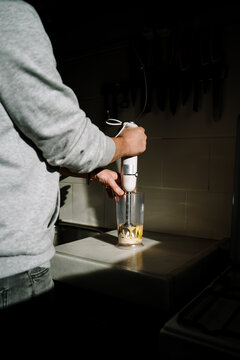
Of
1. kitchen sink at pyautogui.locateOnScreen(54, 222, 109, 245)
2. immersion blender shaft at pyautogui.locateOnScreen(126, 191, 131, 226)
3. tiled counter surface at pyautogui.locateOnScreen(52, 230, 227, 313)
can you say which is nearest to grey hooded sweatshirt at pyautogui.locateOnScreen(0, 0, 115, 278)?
tiled counter surface at pyautogui.locateOnScreen(52, 230, 227, 313)

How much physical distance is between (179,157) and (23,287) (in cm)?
80

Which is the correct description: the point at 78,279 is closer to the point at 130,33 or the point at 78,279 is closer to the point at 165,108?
the point at 165,108

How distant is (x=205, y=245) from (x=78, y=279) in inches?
18.0

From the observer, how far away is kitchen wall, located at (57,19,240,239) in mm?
1141

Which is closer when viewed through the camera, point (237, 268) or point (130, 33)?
point (237, 268)

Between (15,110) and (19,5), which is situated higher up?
(19,5)

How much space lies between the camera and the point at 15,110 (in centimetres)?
58

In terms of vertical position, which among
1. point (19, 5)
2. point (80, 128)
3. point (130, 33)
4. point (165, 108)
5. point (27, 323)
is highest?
point (130, 33)

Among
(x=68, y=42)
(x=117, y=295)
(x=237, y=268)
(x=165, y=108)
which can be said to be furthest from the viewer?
(x=68, y=42)

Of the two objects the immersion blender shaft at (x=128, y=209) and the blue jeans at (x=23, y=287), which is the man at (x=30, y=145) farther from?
the immersion blender shaft at (x=128, y=209)

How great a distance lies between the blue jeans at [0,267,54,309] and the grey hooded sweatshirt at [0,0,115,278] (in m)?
0.02

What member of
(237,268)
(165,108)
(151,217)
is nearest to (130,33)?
(165,108)

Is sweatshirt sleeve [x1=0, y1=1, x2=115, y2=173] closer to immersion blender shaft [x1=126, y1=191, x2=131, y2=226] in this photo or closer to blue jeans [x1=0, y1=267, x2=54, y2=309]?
blue jeans [x1=0, y1=267, x2=54, y2=309]

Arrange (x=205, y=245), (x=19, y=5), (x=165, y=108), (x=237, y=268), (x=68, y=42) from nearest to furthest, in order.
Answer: (x=19, y=5)
(x=237, y=268)
(x=205, y=245)
(x=165, y=108)
(x=68, y=42)
